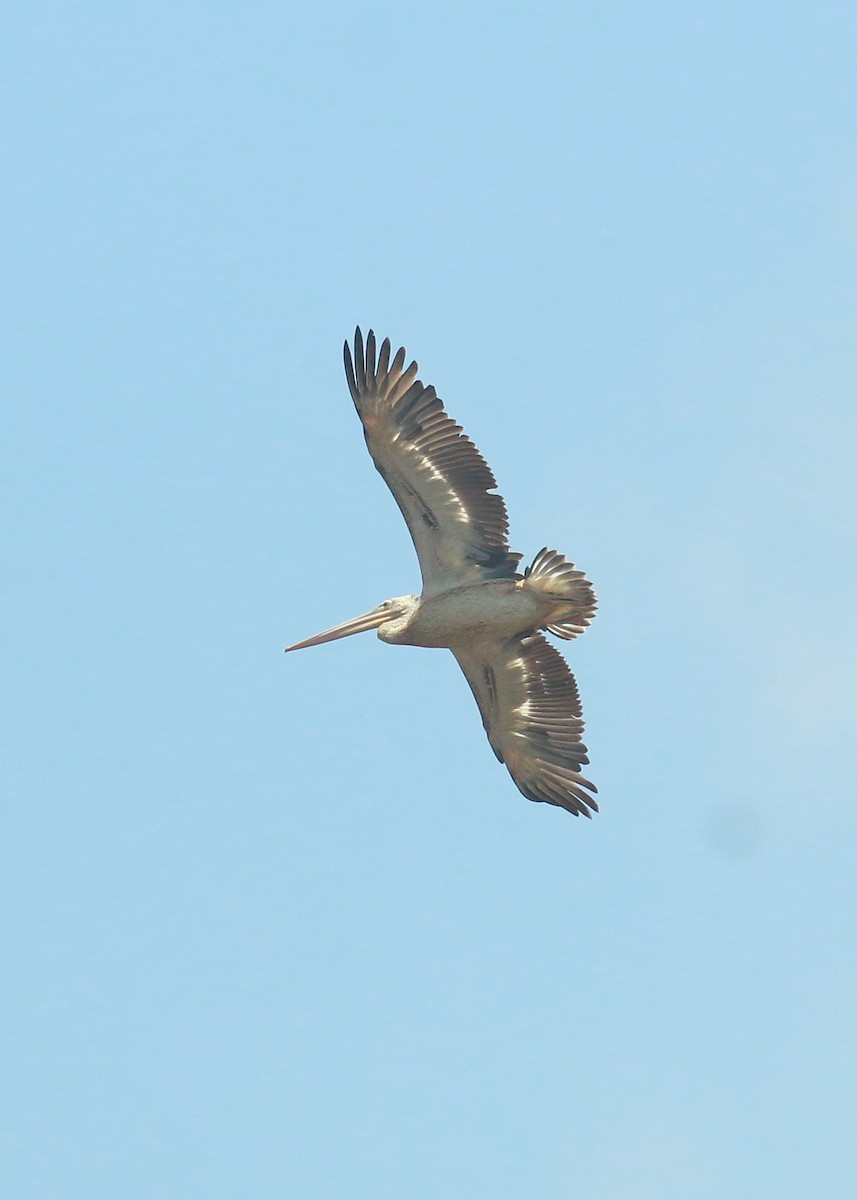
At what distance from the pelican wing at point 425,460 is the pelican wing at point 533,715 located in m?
1.18

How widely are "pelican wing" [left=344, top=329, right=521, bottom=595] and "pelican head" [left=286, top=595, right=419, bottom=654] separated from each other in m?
0.83

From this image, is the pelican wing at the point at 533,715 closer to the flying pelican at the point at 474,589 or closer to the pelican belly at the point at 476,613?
the flying pelican at the point at 474,589

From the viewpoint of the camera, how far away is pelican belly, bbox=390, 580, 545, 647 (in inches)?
802

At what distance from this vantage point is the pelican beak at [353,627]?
21.2 metres

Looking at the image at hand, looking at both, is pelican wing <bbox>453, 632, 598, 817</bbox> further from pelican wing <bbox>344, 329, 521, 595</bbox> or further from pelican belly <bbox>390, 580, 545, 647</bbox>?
pelican wing <bbox>344, 329, 521, 595</bbox>

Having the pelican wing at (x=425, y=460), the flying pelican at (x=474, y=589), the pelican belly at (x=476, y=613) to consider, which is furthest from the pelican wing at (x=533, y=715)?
the pelican wing at (x=425, y=460)

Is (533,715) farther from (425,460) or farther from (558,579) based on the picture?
(425,460)

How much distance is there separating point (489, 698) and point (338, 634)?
1607 mm

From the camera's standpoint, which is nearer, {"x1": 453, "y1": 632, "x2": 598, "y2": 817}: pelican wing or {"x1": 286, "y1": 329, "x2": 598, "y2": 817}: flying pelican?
{"x1": 286, "y1": 329, "x2": 598, "y2": 817}: flying pelican

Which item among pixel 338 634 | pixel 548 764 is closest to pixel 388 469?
pixel 338 634

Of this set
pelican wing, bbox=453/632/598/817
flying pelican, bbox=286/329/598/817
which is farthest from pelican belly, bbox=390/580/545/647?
pelican wing, bbox=453/632/598/817

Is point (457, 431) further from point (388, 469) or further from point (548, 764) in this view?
point (548, 764)

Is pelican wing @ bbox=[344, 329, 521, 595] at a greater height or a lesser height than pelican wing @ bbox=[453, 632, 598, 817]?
greater

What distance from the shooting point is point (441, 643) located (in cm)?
2089
